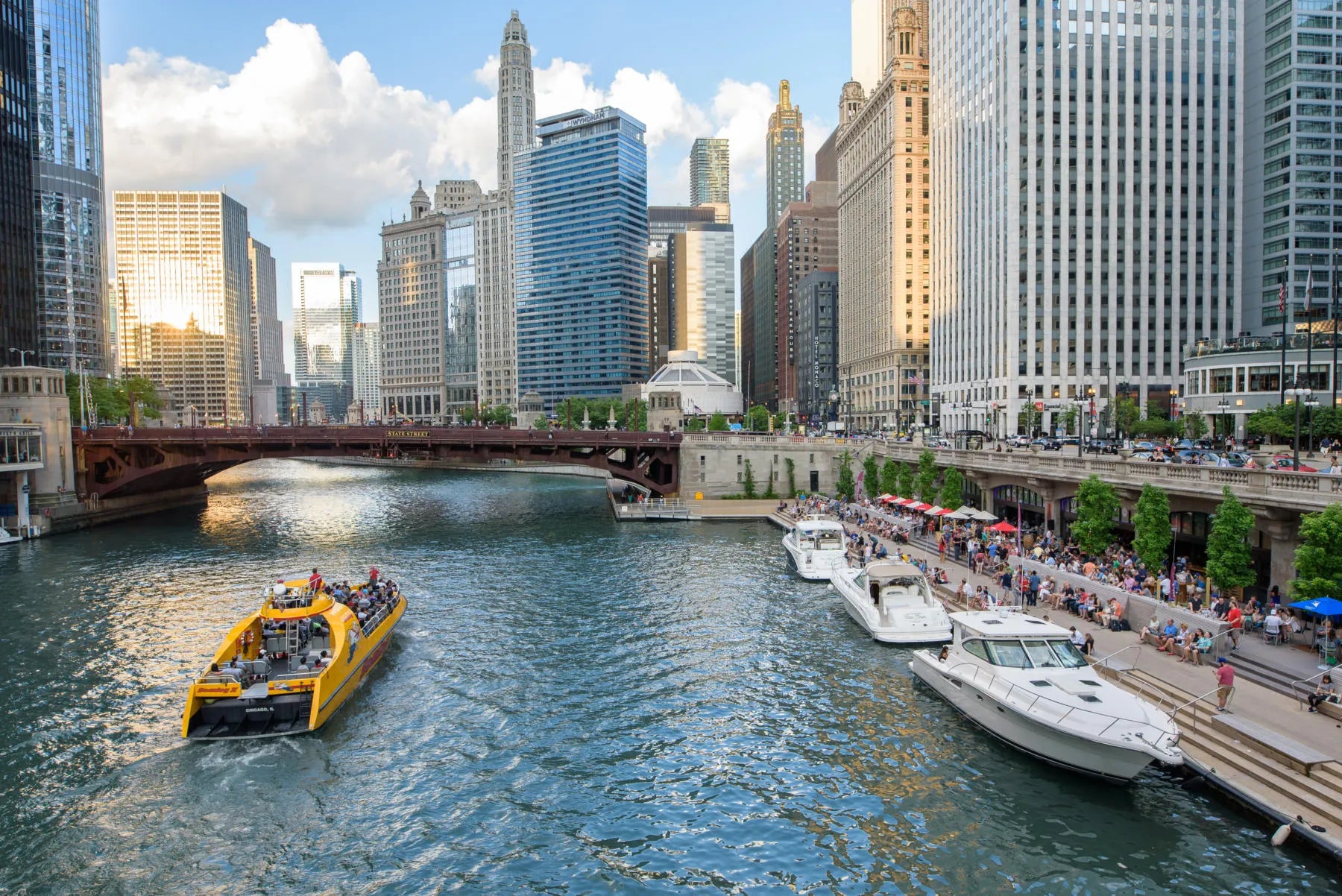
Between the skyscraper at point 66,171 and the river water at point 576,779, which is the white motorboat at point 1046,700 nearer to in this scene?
the river water at point 576,779

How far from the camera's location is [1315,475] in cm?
3319

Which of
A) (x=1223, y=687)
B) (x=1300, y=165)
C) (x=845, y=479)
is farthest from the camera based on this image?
(x=1300, y=165)

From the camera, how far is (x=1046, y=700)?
25.8 metres

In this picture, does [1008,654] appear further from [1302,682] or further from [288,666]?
[288,666]

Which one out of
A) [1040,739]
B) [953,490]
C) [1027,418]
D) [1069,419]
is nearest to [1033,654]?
[1040,739]

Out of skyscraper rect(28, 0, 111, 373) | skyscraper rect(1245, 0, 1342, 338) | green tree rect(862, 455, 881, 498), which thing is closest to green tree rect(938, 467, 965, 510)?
green tree rect(862, 455, 881, 498)

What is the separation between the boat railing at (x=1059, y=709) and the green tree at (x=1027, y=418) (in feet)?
294

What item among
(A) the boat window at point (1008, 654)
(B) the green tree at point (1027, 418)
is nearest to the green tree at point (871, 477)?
(B) the green tree at point (1027, 418)

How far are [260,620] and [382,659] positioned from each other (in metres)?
6.21

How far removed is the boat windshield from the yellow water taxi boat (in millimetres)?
22994

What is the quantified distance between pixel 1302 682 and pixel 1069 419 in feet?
265

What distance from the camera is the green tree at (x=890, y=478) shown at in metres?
74.9

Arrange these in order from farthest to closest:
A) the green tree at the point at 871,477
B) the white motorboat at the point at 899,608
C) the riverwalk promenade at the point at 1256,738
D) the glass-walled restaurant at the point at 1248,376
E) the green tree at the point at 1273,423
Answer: the green tree at the point at 871,477 < the glass-walled restaurant at the point at 1248,376 < the green tree at the point at 1273,423 < the white motorboat at the point at 899,608 < the riverwalk promenade at the point at 1256,738

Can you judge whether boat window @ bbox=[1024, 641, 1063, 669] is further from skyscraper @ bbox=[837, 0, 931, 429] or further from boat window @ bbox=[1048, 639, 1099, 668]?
skyscraper @ bbox=[837, 0, 931, 429]
